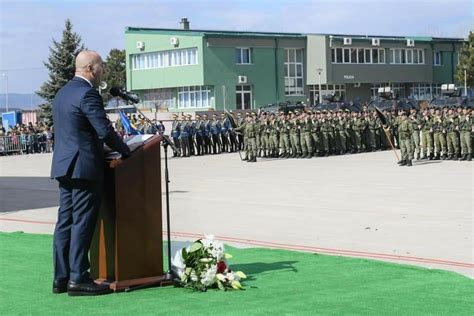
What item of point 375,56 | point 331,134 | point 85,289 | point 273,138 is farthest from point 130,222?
point 375,56

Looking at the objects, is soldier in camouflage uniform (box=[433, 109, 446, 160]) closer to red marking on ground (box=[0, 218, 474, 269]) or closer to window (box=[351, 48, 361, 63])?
red marking on ground (box=[0, 218, 474, 269])

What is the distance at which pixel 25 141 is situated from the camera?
40.9 metres

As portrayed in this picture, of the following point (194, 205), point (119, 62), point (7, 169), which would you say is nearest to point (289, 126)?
point (7, 169)

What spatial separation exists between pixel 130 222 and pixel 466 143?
19.7m

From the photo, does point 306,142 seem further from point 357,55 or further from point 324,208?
point 357,55

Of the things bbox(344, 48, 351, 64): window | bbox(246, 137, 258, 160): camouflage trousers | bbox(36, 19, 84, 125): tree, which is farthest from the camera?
bbox(344, 48, 351, 64): window

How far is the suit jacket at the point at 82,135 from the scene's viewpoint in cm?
585

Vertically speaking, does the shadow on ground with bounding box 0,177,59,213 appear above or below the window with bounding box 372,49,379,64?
below

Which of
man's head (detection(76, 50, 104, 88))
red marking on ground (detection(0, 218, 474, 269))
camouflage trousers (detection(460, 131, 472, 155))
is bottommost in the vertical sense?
red marking on ground (detection(0, 218, 474, 269))

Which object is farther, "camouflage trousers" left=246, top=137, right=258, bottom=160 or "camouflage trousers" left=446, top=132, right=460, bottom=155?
"camouflage trousers" left=246, top=137, right=258, bottom=160

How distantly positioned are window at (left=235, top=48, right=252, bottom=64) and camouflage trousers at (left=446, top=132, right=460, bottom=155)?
37583 millimetres

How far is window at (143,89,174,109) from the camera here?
64.2m

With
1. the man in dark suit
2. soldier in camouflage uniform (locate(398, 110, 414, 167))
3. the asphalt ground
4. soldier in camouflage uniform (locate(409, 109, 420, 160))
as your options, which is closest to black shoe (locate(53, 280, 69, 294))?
the man in dark suit

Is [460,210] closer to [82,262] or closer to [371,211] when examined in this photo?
[371,211]
